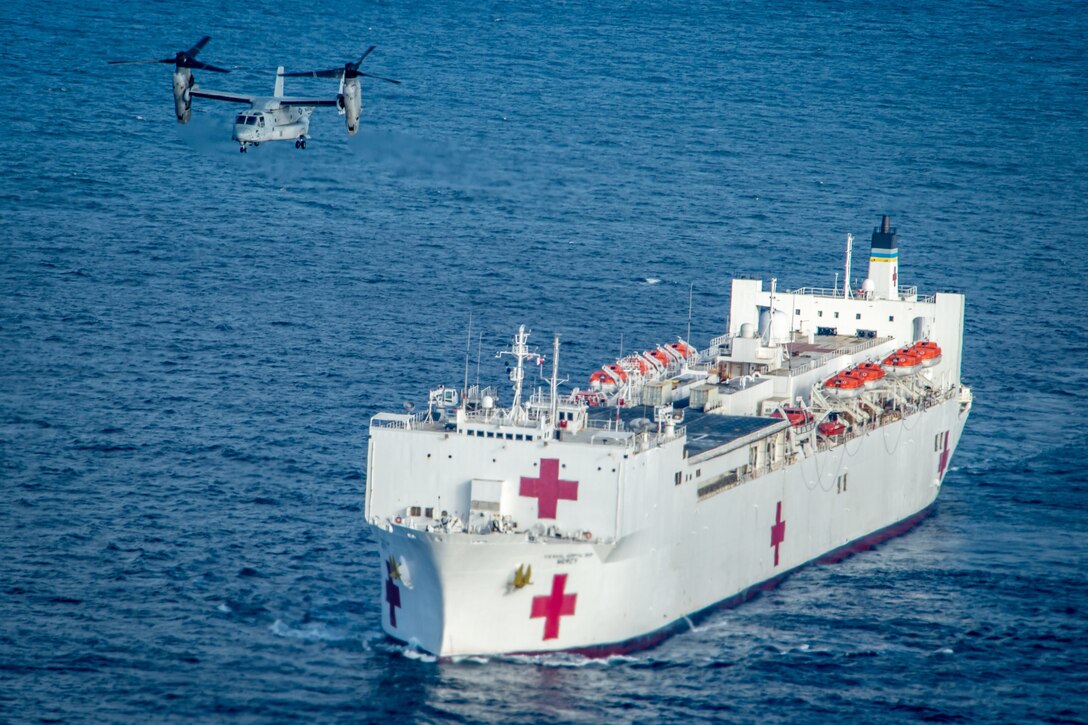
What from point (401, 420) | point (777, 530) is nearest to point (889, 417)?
point (777, 530)

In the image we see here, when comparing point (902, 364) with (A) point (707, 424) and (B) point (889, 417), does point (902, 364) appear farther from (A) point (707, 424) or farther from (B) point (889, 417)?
(A) point (707, 424)

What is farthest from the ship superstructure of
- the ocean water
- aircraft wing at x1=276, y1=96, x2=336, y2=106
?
aircraft wing at x1=276, y1=96, x2=336, y2=106

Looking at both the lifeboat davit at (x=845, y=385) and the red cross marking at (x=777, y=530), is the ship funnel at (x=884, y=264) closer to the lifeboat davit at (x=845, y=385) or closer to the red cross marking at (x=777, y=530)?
the lifeboat davit at (x=845, y=385)

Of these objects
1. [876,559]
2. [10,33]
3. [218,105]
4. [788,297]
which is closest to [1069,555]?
[876,559]

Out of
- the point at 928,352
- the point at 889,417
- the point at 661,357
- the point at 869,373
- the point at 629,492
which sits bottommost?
the point at 629,492

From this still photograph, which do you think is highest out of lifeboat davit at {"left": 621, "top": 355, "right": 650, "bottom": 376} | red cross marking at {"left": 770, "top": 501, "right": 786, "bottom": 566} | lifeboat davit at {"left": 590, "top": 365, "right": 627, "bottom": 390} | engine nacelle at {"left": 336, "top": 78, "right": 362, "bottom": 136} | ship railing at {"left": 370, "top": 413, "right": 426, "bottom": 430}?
engine nacelle at {"left": 336, "top": 78, "right": 362, "bottom": 136}

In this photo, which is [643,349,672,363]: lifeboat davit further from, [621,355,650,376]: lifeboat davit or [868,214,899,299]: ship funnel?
[868,214,899,299]: ship funnel
